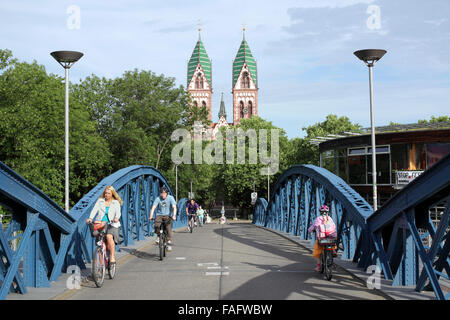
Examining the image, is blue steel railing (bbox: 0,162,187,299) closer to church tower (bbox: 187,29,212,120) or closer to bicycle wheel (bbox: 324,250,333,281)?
bicycle wheel (bbox: 324,250,333,281)

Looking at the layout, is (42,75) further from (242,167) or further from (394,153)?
(242,167)

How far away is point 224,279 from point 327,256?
1842mm

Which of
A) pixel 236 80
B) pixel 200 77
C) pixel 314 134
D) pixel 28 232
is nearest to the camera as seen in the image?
pixel 28 232

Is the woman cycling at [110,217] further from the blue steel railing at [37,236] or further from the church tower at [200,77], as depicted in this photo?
the church tower at [200,77]

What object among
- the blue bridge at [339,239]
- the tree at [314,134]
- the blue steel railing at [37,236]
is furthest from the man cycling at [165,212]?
the tree at [314,134]

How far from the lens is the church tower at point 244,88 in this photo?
4818 inches

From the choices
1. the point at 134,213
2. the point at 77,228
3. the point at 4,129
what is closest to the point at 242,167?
the point at 4,129

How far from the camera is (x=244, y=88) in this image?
123250 mm

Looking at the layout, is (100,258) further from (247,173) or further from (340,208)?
(247,173)

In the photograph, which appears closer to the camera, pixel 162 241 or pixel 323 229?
pixel 323 229

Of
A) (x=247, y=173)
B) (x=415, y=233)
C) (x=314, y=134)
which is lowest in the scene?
(x=415, y=233)

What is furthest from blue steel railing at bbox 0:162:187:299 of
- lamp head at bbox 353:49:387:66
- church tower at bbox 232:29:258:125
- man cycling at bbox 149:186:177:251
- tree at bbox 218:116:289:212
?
church tower at bbox 232:29:258:125

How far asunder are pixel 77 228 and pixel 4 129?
2542cm

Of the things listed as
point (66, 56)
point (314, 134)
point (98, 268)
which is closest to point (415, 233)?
point (98, 268)
